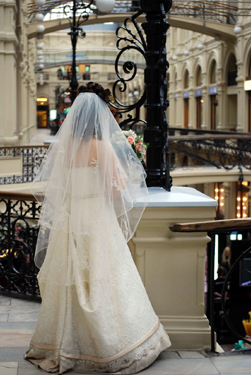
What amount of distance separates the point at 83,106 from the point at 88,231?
777 millimetres

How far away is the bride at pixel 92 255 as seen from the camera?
3.53 metres

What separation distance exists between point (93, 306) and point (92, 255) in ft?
0.99

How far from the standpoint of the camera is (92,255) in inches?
143

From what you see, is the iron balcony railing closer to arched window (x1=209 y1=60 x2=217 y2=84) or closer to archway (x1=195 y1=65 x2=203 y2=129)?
arched window (x1=209 y1=60 x2=217 y2=84)

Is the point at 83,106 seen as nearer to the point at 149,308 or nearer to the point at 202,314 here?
the point at 149,308

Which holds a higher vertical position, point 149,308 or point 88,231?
point 88,231

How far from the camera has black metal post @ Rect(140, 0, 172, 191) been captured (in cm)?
427

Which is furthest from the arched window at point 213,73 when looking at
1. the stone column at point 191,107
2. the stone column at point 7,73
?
the stone column at point 7,73

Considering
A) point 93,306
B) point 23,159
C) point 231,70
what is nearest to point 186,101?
point 231,70

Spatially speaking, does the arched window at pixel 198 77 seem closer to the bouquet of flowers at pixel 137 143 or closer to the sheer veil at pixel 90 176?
the bouquet of flowers at pixel 137 143

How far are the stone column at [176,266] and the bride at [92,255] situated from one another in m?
0.23

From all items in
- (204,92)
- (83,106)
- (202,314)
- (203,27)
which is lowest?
(202,314)

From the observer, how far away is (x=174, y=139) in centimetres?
1756

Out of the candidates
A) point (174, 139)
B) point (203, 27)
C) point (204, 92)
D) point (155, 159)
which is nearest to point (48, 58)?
point (204, 92)
